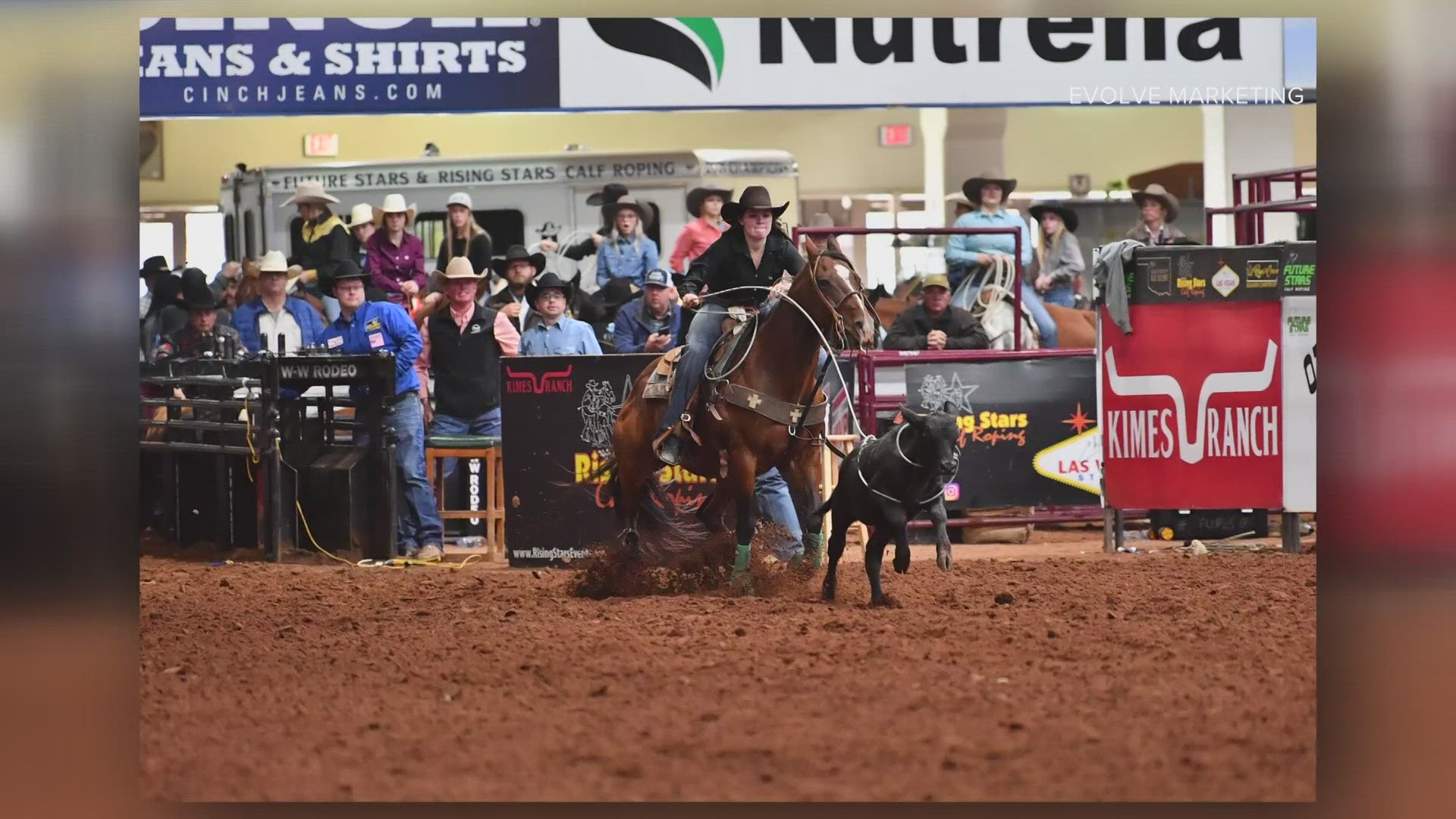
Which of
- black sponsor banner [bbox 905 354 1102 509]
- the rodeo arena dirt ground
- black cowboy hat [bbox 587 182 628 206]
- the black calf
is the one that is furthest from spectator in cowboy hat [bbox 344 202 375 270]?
the black calf

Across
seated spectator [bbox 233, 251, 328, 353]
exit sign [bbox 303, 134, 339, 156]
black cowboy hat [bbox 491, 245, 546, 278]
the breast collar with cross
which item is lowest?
the breast collar with cross

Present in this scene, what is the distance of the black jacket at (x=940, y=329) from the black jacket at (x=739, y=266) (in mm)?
3823

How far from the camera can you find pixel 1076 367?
13.7 metres


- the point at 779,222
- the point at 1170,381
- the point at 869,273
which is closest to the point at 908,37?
the point at 779,222

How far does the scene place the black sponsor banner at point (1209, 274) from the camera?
12336 mm

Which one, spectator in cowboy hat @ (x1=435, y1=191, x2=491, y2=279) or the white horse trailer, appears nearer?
spectator in cowboy hat @ (x1=435, y1=191, x2=491, y2=279)

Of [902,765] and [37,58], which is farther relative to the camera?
[37,58]

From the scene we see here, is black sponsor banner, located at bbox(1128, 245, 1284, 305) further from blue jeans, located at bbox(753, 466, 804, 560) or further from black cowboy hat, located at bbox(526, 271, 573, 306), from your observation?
black cowboy hat, located at bbox(526, 271, 573, 306)

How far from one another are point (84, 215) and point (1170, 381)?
313 inches

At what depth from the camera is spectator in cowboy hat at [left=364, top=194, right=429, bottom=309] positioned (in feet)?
51.9

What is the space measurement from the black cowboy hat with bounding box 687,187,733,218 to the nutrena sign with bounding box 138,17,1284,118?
12.8 ft

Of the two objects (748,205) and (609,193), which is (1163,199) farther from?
(748,205)

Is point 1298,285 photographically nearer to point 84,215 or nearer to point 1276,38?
point 1276,38

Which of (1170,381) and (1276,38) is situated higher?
(1276,38)
